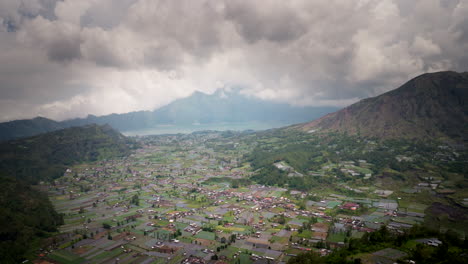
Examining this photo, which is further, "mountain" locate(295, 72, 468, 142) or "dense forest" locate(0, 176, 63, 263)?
"mountain" locate(295, 72, 468, 142)

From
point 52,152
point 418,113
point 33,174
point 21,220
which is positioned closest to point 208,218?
point 21,220

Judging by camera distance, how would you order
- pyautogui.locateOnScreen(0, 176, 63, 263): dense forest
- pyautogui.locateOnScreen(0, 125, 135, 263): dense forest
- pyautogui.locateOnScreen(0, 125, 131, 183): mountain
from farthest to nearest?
pyautogui.locateOnScreen(0, 125, 131, 183): mountain, pyautogui.locateOnScreen(0, 125, 135, 263): dense forest, pyautogui.locateOnScreen(0, 176, 63, 263): dense forest

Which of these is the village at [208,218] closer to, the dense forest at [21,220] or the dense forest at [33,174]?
the dense forest at [21,220]

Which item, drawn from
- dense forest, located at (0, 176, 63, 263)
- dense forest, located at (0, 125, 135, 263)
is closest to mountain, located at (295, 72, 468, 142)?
dense forest, located at (0, 176, 63, 263)

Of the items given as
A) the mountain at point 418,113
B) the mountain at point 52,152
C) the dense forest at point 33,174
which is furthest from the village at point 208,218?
the mountain at point 418,113

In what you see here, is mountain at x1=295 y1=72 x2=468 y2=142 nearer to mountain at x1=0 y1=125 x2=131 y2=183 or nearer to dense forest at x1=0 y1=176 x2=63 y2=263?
dense forest at x1=0 y1=176 x2=63 y2=263

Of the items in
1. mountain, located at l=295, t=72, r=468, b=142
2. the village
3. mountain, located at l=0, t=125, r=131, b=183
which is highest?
mountain, located at l=295, t=72, r=468, b=142
